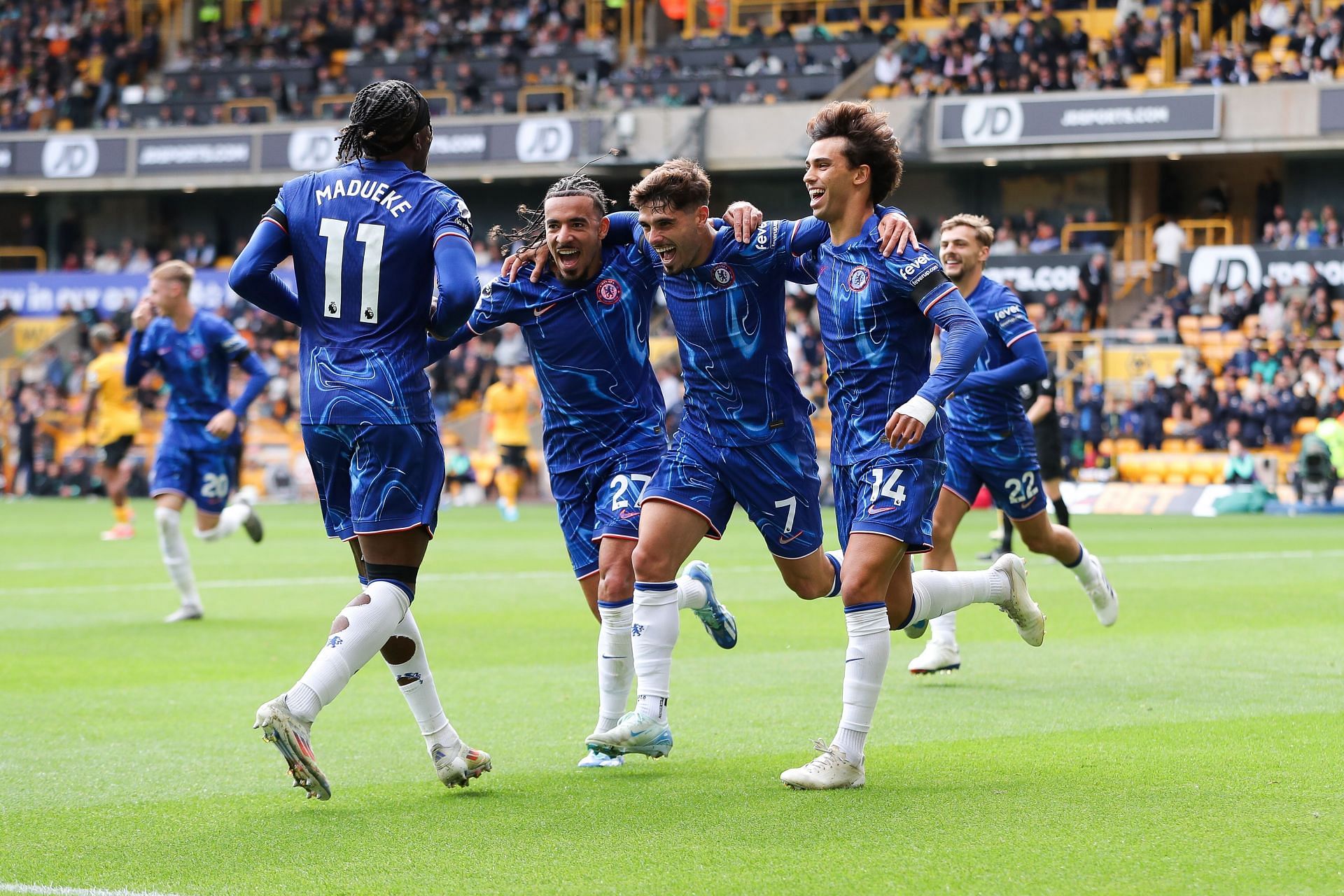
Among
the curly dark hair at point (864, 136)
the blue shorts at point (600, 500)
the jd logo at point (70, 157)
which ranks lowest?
the blue shorts at point (600, 500)

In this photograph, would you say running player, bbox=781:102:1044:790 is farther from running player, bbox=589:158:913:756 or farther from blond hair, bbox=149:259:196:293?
blond hair, bbox=149:259:196:293

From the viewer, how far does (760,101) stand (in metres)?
35.6

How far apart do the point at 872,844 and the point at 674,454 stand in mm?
1996

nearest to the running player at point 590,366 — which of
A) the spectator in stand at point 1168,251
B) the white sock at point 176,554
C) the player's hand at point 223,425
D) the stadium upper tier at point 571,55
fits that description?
the player's hand at point 223,425

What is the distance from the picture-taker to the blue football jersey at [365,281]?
5477mm

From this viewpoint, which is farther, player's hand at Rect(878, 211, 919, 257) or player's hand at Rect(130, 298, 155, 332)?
player's hand at Rect(130, 298, 155, 332)

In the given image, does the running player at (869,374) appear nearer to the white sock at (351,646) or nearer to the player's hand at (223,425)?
the white sock at (351,646)

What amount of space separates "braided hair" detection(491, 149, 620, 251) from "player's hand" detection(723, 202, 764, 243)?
0.54m

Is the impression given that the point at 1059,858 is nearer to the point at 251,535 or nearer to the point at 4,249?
the point at 251,535

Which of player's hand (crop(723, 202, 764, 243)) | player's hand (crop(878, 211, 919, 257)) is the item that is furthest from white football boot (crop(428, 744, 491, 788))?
player's hand (crop(878, 211, 919, 257))

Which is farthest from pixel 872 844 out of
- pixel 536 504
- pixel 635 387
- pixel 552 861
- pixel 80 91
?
pixel 80 91

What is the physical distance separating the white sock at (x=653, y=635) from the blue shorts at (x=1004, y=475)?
3305mm

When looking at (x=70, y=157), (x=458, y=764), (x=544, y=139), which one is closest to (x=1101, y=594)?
(x=458, y=764)

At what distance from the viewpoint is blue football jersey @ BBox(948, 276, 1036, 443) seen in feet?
29.5
